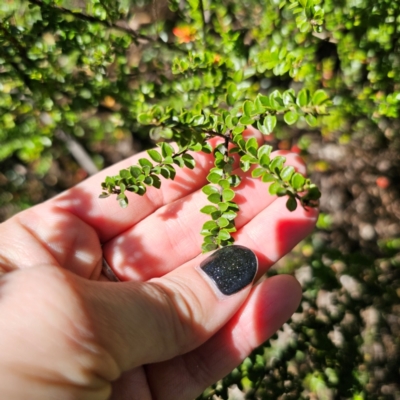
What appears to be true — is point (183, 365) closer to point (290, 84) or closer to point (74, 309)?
point (74, 309)

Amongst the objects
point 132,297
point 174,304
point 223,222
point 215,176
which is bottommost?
point 174,304

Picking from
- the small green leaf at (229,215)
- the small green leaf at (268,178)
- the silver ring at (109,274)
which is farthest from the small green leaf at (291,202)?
the silver ring at (109,274)

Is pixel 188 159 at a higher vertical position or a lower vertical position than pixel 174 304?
higher

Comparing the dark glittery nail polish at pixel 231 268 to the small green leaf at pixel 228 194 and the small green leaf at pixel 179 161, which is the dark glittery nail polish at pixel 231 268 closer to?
the small green leaf at pixel 228 194

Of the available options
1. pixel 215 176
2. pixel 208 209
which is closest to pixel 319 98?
pixel 215 176

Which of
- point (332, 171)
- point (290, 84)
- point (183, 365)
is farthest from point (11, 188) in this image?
point (332, 171)

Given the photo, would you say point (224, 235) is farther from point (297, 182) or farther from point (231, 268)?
point (297, 182)

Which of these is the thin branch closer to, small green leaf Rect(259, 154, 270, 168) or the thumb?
small green leaf Rect(259, 154, 270, 168)
